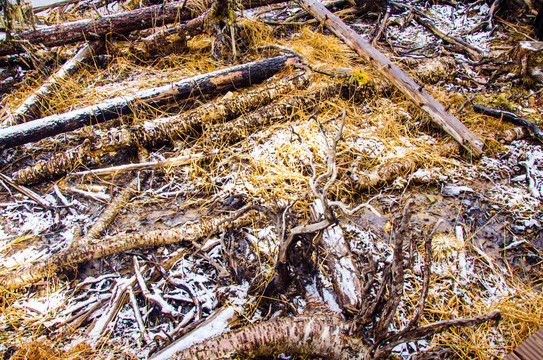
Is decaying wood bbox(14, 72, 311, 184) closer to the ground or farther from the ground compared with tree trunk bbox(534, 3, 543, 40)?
closer to the ground

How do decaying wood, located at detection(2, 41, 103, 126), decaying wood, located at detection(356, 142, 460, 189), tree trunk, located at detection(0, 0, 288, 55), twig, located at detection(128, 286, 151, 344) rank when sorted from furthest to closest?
1. tree trunk, located at detection(0, 0, 288, 55)
2. decaying wood, located at detection(2, 41, 103, 126)
3. decaying wood, located at detection(356, 142, 460, 189)
4. twig, located at detection(128, 286, 151, 344)

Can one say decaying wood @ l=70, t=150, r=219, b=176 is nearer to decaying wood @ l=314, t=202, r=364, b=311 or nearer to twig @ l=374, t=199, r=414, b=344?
decaying wood @ l=314, t=202, r=364, b=311

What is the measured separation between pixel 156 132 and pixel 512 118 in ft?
14.8

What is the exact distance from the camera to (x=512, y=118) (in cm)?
344

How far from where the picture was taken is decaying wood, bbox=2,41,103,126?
3.63 meters

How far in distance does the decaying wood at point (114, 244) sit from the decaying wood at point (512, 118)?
3.43 meters

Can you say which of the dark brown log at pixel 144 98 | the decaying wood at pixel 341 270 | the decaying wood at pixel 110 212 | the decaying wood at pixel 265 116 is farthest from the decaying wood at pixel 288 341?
the dark brown log at pixel 144 98

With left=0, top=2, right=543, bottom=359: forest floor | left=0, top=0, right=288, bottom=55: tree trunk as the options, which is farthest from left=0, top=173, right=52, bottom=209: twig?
left=0, top=0, right=288, bottom=55: tree trunk

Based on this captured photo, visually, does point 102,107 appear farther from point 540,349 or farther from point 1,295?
point 540,349

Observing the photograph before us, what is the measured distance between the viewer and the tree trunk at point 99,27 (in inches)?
182

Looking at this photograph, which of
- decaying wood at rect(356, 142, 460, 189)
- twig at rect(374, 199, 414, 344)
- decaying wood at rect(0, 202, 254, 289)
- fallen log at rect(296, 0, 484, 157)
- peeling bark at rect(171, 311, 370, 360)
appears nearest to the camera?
twig at rect(374, 199, 414, 344)

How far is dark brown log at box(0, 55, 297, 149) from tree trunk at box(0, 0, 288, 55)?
6.72 ft

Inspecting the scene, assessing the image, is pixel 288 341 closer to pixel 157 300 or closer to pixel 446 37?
pixel 157 300

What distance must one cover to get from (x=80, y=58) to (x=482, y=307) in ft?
20.9
